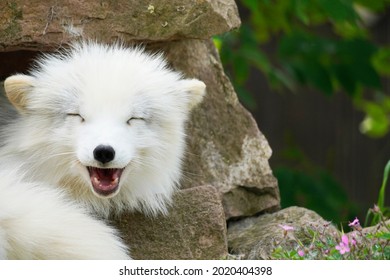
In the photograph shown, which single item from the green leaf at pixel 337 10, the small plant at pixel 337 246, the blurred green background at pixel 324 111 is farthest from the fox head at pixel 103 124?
the blurred green background at pixel 324 111

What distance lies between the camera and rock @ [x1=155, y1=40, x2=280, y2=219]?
5.75 m

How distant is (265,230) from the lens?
5.25 m

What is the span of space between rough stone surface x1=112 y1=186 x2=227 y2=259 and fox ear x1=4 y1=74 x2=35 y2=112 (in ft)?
2.84

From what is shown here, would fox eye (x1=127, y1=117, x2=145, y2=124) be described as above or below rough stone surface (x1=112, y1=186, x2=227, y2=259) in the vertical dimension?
above

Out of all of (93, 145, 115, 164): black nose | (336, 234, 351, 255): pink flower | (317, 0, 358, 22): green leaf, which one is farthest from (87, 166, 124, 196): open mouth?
(317, 0, 358, 22): green leaf

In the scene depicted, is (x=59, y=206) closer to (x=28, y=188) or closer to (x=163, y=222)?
(x=28, y=188)

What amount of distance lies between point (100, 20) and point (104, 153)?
1.13 meters

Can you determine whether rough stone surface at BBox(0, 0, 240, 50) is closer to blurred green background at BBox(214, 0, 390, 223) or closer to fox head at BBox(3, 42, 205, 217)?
fox head at BBox(3, 42, 205, 217)

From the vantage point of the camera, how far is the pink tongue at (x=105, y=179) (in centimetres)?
453

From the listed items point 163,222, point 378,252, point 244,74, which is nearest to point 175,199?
point 163,222

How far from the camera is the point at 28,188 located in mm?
4387

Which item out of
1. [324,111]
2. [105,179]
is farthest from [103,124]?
[324,111]

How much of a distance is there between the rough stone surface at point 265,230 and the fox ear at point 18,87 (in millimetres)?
1454

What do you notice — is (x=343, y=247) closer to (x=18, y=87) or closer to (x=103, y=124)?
(x=103, y=124)
